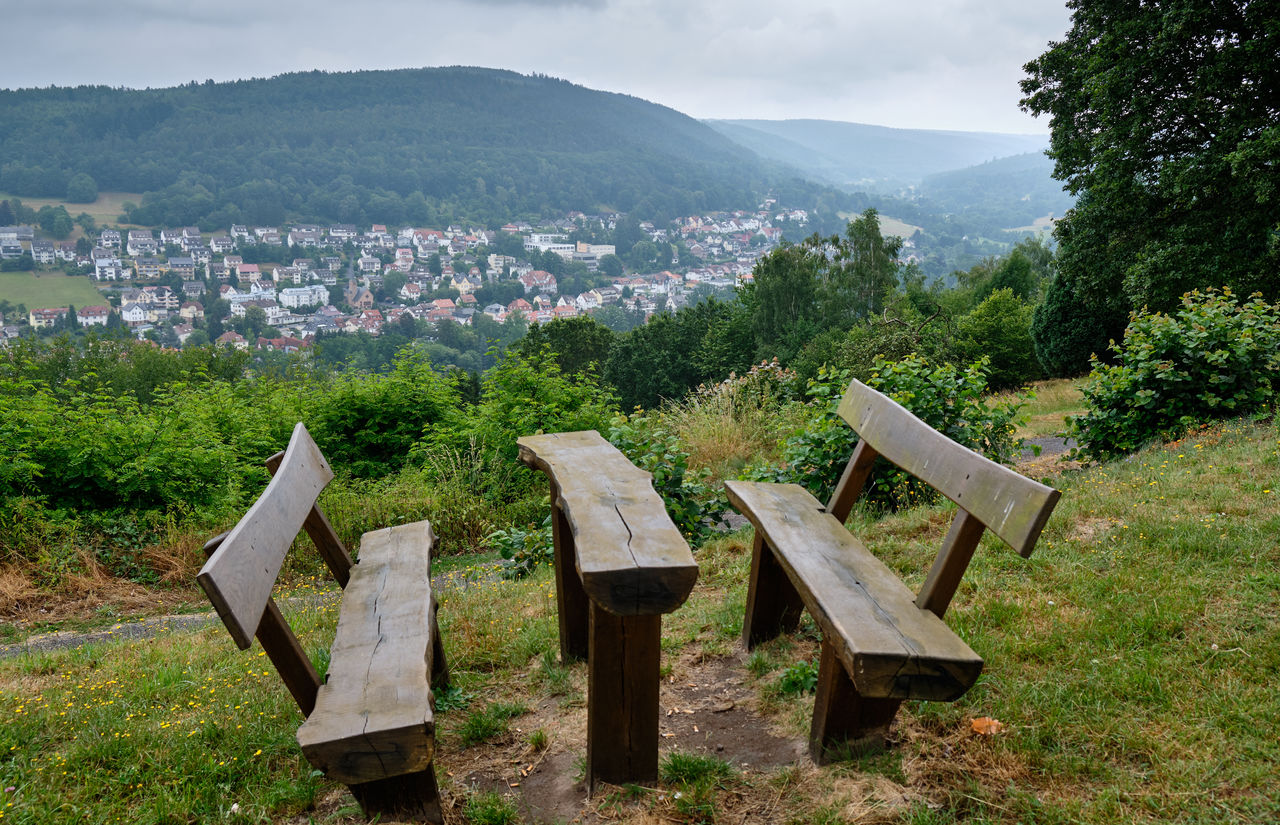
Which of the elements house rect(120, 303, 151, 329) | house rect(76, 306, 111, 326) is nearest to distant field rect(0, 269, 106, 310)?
house rect(120, 303, 151, 329)

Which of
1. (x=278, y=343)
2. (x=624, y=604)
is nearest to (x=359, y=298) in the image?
(x=278, y=343)

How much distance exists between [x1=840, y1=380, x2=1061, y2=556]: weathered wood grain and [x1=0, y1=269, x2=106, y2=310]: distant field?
94.3 metres

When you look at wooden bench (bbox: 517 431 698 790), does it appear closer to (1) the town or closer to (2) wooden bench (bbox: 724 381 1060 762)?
(2) wooden bench (bbox: 724 381 1060 762)

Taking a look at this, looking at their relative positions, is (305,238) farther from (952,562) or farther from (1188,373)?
(952,562)

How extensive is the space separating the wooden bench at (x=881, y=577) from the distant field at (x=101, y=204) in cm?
12958

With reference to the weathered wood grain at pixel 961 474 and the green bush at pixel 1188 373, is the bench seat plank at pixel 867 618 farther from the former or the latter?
the green bush at pixel 1188 373

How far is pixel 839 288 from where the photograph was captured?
4266cm

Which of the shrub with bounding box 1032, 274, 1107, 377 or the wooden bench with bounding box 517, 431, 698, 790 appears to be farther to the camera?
the shrub with bounding box 1032, 274, 1107, 377

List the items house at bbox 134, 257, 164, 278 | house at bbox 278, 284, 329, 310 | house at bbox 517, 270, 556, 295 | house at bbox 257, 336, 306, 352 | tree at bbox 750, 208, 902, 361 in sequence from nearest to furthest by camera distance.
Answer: tree at bbox 750, 208, 902, 361, house at bbox 257, 336, 306, 352, house at bbox 134, 257, 164, 278, house at bbox 278, 284, 329, 310, house at bbox 517, 270, 556, 295

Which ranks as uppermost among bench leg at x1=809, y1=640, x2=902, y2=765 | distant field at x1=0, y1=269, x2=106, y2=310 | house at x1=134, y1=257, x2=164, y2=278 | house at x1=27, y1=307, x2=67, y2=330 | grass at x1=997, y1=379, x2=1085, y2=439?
bench leg at x1=809, y1=640, x2=902, y2=765

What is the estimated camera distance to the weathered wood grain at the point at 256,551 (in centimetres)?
163

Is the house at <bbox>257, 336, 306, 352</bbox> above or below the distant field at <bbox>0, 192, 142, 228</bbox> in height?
below

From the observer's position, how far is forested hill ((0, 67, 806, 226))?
127000 mm

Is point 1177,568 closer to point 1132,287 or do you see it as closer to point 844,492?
point 844,492
